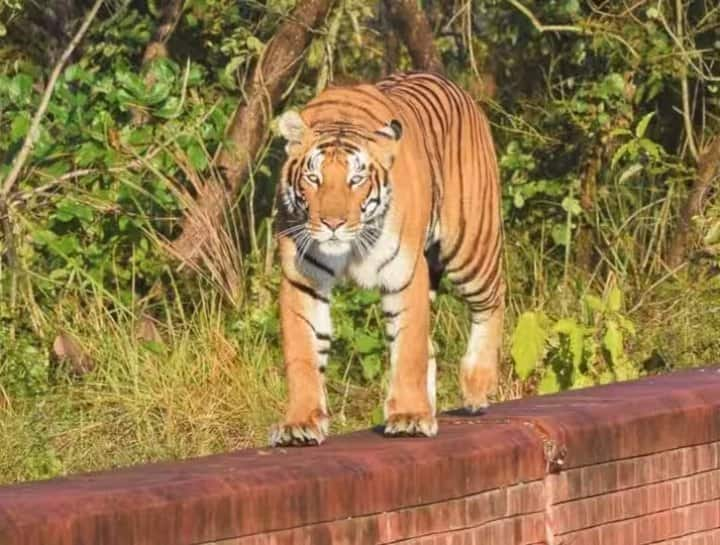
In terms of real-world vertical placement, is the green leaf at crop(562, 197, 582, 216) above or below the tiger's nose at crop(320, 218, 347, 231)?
above

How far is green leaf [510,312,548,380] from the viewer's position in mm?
9641

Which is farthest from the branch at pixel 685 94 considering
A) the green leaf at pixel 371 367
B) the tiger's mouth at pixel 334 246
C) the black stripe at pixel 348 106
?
the tiger's mouth at pixel 334 246

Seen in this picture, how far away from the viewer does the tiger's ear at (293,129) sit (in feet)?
22.5

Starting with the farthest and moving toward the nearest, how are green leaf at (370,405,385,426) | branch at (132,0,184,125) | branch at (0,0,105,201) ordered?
1. branch at (132,0,184,125)
2. branch at (0,0,105,201)
3. green leaf at (370,405,385,426)

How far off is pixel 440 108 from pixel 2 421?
7.10 feet

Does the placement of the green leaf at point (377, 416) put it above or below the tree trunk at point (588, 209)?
below

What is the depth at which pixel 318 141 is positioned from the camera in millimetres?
6887

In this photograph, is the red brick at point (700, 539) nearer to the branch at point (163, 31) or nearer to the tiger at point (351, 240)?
the tiger at point (351, 240)

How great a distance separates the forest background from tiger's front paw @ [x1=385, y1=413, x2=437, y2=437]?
68.6 inches

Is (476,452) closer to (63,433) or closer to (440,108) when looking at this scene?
(440,108)

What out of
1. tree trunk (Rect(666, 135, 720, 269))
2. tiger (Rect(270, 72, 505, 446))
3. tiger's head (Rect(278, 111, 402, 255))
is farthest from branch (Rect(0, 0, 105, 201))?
tiger's head (Rect(278, 111, 402, 255))

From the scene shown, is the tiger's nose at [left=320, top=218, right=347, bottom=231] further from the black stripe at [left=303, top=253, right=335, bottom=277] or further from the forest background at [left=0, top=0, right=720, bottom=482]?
the forest background at [left=0, top=0, right=720, bottom=482]

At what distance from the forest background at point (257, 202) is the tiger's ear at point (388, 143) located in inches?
73.2

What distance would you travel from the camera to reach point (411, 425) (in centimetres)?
665
